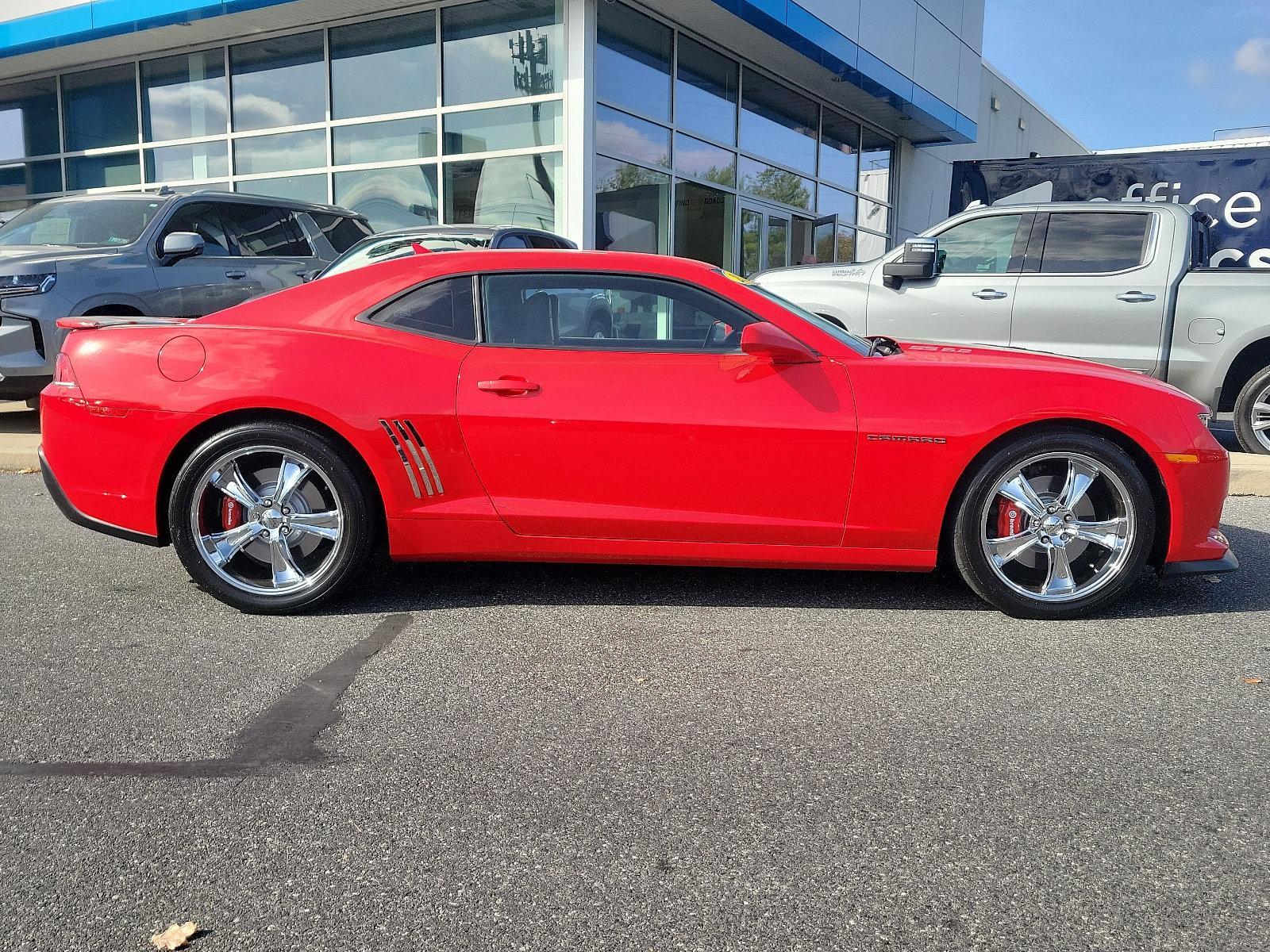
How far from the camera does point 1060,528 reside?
378 cm

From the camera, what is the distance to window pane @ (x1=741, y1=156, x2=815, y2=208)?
1542 centimetres

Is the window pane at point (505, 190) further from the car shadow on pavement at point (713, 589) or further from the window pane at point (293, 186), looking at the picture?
the car shadow on pavement at point (713, 589)

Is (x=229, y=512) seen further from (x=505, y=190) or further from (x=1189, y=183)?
(x=1189, y=183)

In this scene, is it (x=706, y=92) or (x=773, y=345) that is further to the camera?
(x=706, y=92)

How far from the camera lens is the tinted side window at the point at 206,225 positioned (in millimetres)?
8242

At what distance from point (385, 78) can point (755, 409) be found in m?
11.3

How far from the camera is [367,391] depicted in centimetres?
376

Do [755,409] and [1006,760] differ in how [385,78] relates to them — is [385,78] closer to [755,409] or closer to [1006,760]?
[755,409]

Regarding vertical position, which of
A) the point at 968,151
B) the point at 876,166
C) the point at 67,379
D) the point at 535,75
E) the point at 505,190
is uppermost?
the point at 968,151

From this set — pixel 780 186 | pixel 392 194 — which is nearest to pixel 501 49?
pixel 392 194

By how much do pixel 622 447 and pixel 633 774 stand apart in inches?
57.8

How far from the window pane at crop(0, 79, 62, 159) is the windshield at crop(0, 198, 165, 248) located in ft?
33.1

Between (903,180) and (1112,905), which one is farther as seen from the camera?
(903,180)

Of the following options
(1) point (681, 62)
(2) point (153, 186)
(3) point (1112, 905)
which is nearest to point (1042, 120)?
(1) point (681, 62)
